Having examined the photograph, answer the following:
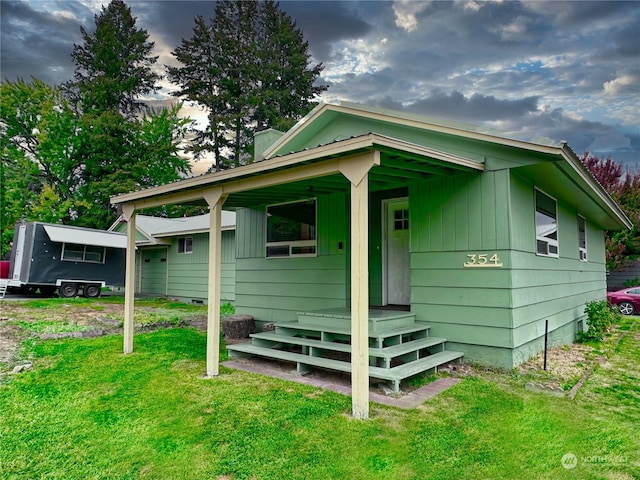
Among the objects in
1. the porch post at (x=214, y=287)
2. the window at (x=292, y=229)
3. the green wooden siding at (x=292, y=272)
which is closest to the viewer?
the porch post at (x=214, y=287)

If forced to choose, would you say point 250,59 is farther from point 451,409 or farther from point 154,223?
point 451,409

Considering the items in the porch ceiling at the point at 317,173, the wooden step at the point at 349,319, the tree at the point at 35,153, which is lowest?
the wooden step at the point at 349,319

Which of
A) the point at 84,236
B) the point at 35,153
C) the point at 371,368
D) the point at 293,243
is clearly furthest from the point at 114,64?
the point at 371,368

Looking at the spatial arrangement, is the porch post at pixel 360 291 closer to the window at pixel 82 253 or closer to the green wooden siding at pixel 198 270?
the green wooden siding at pixel 198 270

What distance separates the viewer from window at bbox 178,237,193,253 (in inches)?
614

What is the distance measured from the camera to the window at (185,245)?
15.6 metres

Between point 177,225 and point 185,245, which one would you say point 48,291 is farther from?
point 185,245

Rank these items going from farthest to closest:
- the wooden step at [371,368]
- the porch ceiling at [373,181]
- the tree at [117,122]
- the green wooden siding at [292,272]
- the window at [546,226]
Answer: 1. the tree at [117,122]
2. the green wooden siding at [292,272]
3. the window at [546,226]
4. the porch ceiling at [373,181]
5. the wooden step at [371,368]

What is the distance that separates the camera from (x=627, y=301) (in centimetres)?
1350

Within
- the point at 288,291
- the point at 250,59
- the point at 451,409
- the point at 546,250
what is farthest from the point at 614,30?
the point at 250,59

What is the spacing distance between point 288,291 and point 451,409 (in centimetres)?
436

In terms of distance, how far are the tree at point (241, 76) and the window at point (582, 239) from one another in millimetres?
17277

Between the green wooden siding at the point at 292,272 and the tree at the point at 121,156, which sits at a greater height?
the tree at the point at 121,156

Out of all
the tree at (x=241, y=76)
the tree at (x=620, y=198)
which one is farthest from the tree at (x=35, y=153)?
the tree at (x=620, y=198)
